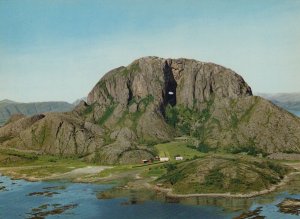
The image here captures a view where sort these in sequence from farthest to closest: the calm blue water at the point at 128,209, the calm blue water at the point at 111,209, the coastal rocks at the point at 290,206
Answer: the calm blue water at the point at 111,209, the calm blue water at the point at 128,209, the coastal rocks at the point at 290,206

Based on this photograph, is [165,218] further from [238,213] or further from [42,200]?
[42,200]

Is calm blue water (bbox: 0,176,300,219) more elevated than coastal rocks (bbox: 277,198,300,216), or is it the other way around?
coastal rocks (bbox: 277,198,300,216)

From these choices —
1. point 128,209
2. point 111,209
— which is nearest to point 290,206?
point 128,209

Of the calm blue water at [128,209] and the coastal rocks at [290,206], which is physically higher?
the coastal rocks at [290,206]

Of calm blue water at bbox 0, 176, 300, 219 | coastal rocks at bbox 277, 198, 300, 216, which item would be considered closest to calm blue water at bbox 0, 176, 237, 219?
calm blue water at bbox 0, 176, 300, 219

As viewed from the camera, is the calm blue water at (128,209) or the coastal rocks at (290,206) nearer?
the coastal rocks at (290,206)

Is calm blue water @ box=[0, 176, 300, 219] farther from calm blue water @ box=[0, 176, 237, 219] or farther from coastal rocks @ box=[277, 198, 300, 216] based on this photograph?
coastal rocks @ box=[277, 198, 300, 216]

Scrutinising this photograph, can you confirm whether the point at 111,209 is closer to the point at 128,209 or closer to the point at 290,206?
the point at 128,209

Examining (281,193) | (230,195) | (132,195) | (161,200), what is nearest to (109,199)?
(132,195)

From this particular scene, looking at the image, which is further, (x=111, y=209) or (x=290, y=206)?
(x=111, y=209)

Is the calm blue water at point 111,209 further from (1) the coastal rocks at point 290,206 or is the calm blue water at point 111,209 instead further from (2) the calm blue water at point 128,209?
(1) the coastal rocks at point 290,206

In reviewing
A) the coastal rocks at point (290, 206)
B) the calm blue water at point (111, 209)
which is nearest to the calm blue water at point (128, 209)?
the calm blue water at point (111, 209)
